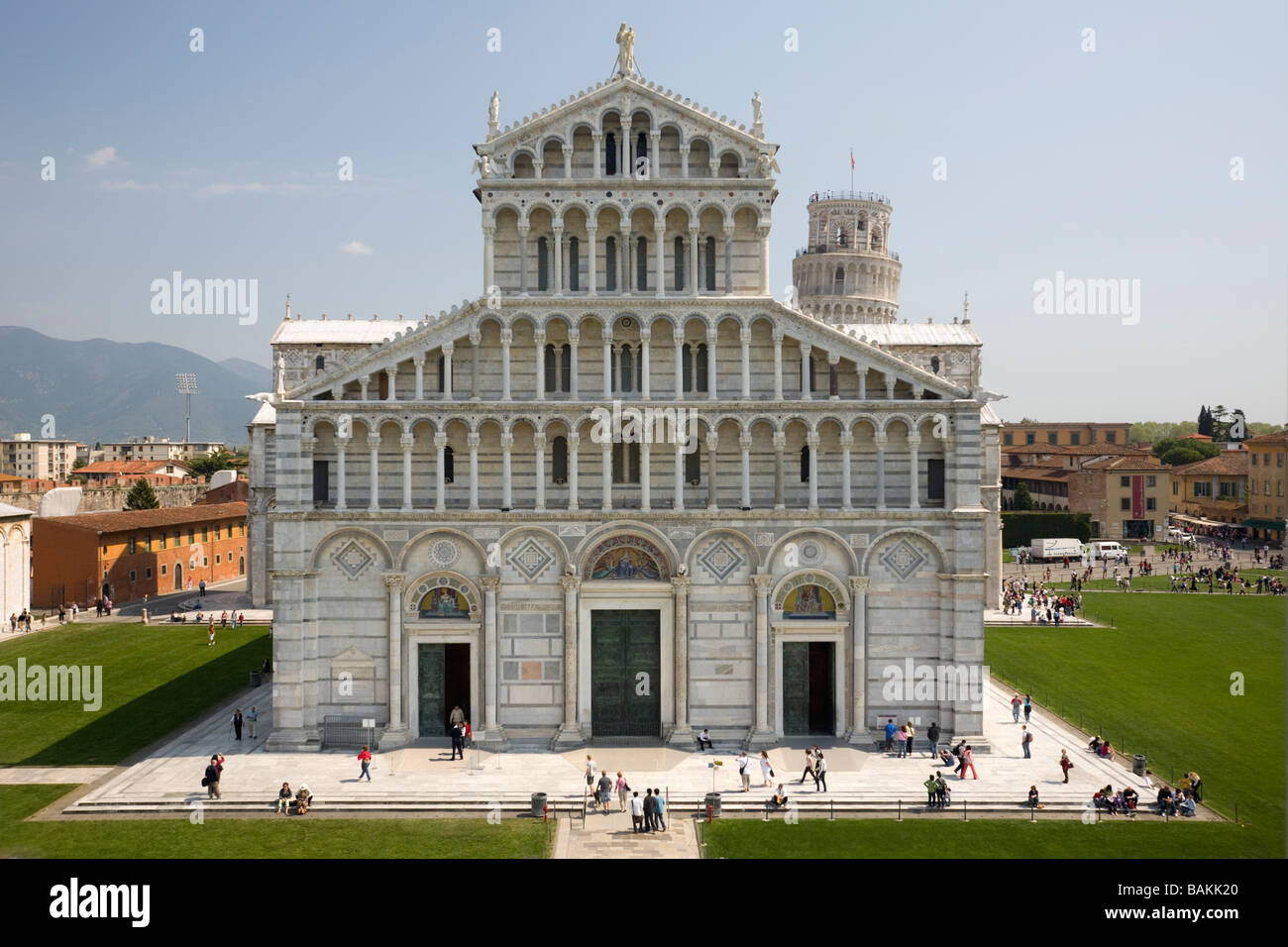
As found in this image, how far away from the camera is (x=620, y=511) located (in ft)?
107

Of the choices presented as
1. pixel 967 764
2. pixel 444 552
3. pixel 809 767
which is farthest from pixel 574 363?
pixel 967 764

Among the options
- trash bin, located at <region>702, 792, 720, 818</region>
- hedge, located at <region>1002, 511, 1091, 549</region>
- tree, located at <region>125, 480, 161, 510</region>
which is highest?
tree, located at <region>125, 480, 161, 510</region>

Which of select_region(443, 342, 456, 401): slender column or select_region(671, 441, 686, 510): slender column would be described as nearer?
select_region(671, 441, 686, 510): slender column

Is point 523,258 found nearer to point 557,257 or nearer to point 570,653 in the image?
point 557,257

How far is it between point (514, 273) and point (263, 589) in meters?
37.9

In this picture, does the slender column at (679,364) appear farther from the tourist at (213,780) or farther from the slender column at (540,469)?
the tourist at (213,780)

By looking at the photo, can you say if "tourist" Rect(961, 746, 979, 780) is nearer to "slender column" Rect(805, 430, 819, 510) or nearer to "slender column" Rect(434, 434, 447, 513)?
"slender column" Rect(805, 430, 819, 510)

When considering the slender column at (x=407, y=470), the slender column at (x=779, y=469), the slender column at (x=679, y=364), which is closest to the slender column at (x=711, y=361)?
the slender column at (x=679, y=364)

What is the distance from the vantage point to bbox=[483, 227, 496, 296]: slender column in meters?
33.5

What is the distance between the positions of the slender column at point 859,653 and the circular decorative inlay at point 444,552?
1350 centimetres

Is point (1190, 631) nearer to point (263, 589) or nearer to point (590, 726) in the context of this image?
point (590, 726)

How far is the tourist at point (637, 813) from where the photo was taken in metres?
26.0

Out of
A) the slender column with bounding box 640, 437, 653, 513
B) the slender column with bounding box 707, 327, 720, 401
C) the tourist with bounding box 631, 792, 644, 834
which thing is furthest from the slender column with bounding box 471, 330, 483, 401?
the tourist with bounding box 631, 792, 644, 834

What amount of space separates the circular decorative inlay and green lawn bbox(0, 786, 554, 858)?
900 cm
